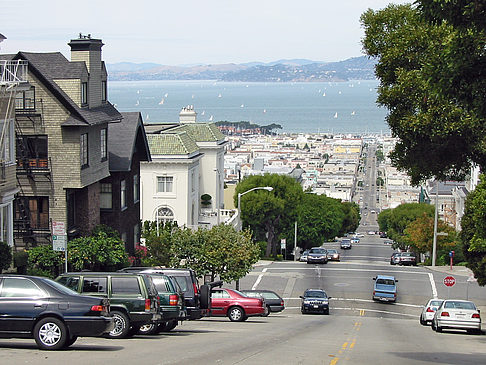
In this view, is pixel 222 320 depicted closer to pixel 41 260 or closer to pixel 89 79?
pixel 41 260

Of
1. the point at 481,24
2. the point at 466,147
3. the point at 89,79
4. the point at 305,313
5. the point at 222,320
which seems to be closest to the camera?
the point at 481,24

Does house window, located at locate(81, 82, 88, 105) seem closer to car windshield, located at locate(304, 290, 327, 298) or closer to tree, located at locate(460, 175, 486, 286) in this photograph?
car windshield, located at locate(304, 290, 327, 298)

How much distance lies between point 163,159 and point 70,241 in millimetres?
26960

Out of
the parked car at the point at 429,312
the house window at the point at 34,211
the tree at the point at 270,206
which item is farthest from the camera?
the tree at the point at 270,206

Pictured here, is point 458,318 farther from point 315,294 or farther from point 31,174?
point 31,174

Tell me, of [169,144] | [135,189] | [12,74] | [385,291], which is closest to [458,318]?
[385,291]

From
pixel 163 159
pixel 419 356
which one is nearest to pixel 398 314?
pixel 419 356

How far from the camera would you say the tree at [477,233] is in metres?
30.6

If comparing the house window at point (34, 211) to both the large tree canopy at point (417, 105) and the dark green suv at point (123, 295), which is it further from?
the dark green suv at point (123, 295)

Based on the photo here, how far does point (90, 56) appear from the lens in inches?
1513

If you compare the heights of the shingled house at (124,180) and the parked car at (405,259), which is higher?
the shingled house at (124,180)

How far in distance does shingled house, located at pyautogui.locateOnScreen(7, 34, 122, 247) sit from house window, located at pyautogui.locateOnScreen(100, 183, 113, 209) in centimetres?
435

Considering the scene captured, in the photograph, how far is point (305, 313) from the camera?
40688mm

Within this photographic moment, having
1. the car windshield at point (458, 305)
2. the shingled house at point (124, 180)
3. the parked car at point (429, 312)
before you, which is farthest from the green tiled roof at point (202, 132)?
the car windshield at point (458, 305)
